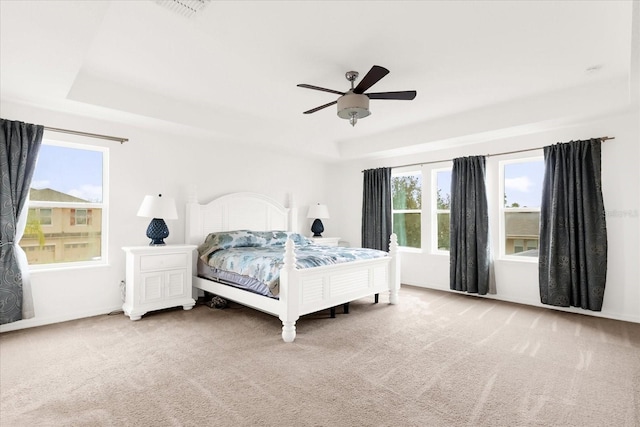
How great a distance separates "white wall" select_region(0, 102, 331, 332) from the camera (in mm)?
3480

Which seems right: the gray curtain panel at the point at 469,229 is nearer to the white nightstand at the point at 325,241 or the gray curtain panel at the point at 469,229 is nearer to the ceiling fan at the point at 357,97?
the white nightstand at the point at 325,241

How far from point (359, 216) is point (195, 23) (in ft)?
14.6

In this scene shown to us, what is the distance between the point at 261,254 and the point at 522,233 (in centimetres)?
356

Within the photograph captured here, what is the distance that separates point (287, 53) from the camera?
9.13 ft

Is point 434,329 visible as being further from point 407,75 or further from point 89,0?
point 89,0

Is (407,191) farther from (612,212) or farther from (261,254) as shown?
(261,254)

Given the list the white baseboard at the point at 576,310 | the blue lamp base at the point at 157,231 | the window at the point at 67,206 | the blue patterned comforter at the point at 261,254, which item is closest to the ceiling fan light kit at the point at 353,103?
the blue patterned comforter at the point at 261,254

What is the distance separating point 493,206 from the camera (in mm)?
4633

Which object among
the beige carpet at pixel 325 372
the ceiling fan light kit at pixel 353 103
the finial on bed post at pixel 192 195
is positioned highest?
the ceiling fan light kit at pixel 353 103

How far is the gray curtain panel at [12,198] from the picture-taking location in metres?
3.09

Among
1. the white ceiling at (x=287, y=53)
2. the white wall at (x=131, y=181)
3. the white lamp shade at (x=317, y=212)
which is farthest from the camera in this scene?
the white lamp shade at (x=317, y=212)

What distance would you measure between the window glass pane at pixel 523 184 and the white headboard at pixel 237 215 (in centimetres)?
332

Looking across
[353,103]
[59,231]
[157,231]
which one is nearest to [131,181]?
[157,231]

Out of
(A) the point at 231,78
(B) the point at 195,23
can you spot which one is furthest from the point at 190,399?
(A) the point at 231,78
